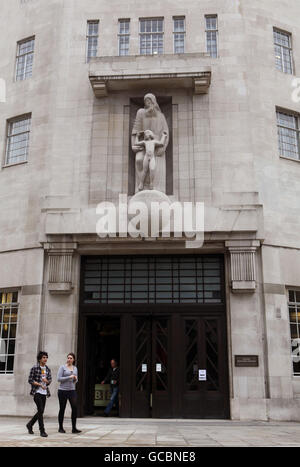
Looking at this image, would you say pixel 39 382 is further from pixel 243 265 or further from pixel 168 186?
pixel 168 186

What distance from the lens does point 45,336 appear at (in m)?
15.0

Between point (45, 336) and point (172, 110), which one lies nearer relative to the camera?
point (45, 336)

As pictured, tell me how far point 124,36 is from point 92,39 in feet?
4.21

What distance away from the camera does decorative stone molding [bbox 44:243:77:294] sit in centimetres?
1512

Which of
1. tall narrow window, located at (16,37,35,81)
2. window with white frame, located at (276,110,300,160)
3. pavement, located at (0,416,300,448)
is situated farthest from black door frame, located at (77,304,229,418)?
tall narrow window, located at (16,37,35,81)

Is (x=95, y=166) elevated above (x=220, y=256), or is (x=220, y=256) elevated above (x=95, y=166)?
(x=95, y=166)

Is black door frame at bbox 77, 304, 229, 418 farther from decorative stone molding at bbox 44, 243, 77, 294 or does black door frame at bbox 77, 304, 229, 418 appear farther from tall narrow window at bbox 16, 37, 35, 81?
tall narrow window at bbox 16, 37, 35, 81

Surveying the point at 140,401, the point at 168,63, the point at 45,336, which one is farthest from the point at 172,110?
the point at 140,401

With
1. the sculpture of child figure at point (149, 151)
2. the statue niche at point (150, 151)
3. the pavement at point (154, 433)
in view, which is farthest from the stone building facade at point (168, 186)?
the pavement at point (154, 433)

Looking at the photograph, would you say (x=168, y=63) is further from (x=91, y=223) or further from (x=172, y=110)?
(x=91, y=223)

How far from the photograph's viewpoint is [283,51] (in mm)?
18375

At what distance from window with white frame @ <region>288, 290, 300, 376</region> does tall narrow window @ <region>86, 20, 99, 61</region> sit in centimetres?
1174
